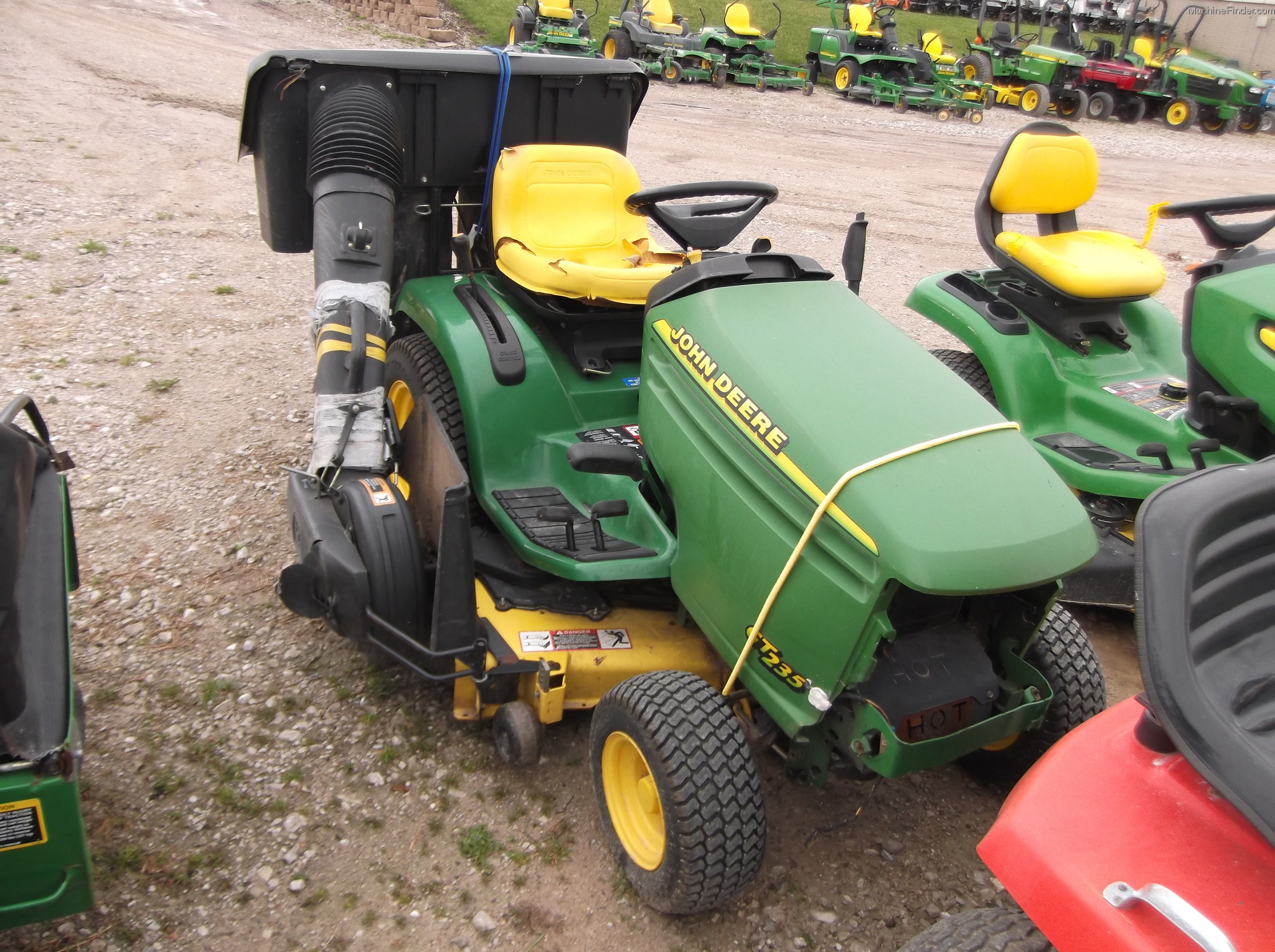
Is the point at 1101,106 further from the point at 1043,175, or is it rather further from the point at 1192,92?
the point at 1043,175

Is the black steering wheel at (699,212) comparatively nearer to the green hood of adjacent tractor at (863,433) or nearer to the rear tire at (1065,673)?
the green hood of adjacent tractor at (863,433)

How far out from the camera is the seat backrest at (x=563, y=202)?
10.4 ft

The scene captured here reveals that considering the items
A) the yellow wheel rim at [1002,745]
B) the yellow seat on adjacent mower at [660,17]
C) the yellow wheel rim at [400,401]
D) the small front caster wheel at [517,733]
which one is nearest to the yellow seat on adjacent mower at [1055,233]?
the yellow wheel rim at [1002,745]

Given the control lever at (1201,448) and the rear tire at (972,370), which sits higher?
the control lever at (1201,448)

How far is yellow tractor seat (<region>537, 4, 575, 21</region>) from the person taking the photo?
13.9 metres

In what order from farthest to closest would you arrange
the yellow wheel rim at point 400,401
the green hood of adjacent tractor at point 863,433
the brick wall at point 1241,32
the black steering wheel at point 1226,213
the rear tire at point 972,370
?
1. the brick wall at point 1241,32
2. the rear tire at point 972,370
3. the black steering wheel at point 1226,213
4. the yellow wheel rim at point 400,401
5. the green hood of adjacent tractor at point 863,433

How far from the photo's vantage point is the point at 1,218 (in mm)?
5734

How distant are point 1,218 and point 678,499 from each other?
514cm

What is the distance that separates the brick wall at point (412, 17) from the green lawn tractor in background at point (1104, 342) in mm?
12443

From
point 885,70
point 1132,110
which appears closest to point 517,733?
point 885,70

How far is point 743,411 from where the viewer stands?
7.13ft

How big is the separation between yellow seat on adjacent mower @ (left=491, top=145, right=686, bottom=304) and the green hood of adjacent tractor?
717 millimetres

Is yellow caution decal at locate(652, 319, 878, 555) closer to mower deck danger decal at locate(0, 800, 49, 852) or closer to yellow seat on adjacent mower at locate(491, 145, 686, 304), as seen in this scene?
yellow seat on adjacent mower at locate(491, 145, 686, 304)

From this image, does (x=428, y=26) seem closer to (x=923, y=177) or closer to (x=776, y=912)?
(x=923, y=177)
